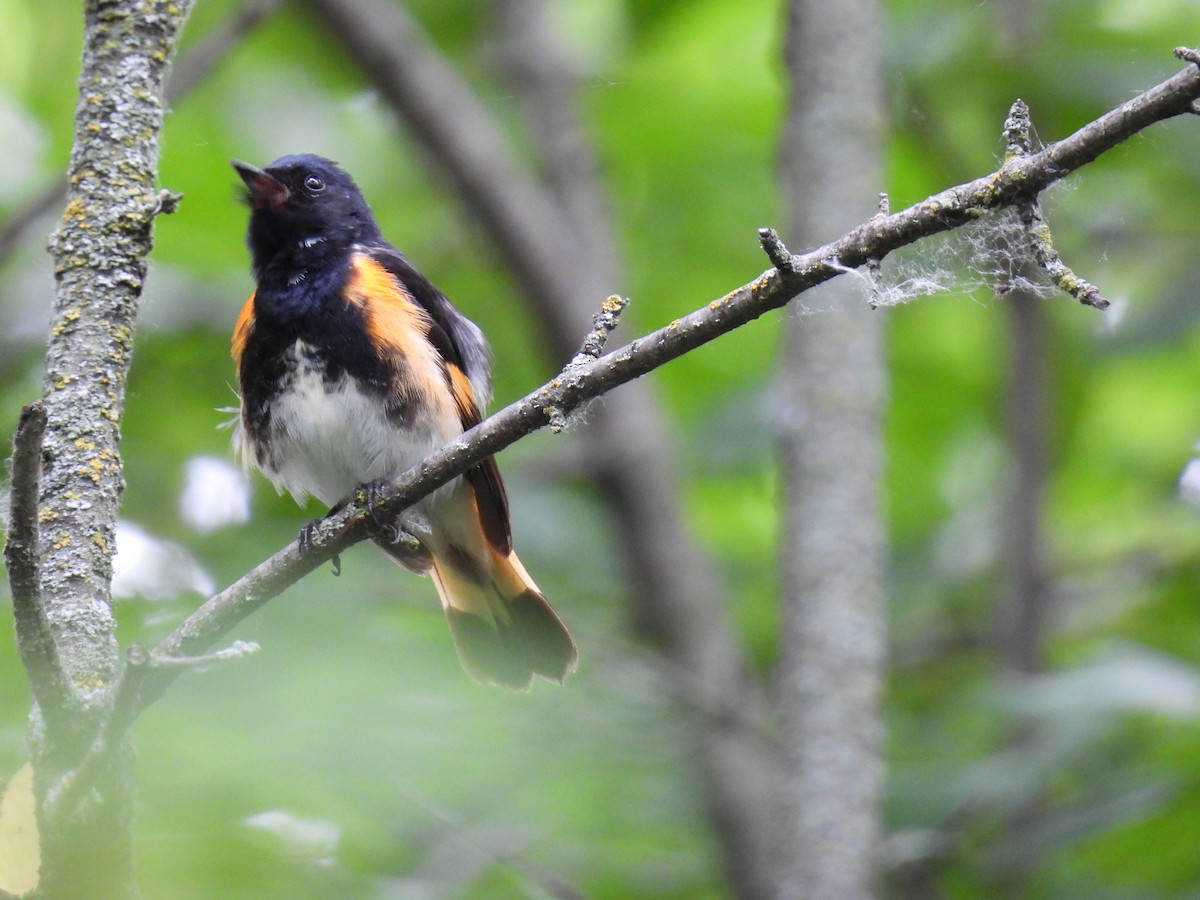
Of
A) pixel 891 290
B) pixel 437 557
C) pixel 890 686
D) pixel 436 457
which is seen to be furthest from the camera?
pixel 890 686

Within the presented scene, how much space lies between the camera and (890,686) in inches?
238

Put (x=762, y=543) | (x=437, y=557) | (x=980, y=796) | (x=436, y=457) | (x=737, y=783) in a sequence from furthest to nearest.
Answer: (x=762, y=543) → (x=737, y=783) → (x=437, y=557) → (x=980, y=796) → (x=436, y=457)

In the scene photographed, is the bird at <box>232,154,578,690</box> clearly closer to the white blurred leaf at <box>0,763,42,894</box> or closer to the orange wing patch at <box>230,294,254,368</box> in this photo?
the orange wing patch at <box>230,294,254,368</box>

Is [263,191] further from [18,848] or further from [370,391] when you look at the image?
[18,848]

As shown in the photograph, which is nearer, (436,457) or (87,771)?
(87,771)

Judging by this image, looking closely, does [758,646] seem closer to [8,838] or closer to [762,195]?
[762,195]

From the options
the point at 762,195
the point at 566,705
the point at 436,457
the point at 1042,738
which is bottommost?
the point at 436,457

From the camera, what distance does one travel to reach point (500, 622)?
4109 mm

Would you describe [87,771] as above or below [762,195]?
below

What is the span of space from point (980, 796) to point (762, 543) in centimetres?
255

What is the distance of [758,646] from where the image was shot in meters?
6.37

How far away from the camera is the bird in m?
3.68

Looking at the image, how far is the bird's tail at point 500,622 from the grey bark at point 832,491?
3.15ft

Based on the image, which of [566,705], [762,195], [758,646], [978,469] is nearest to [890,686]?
[758,646]
